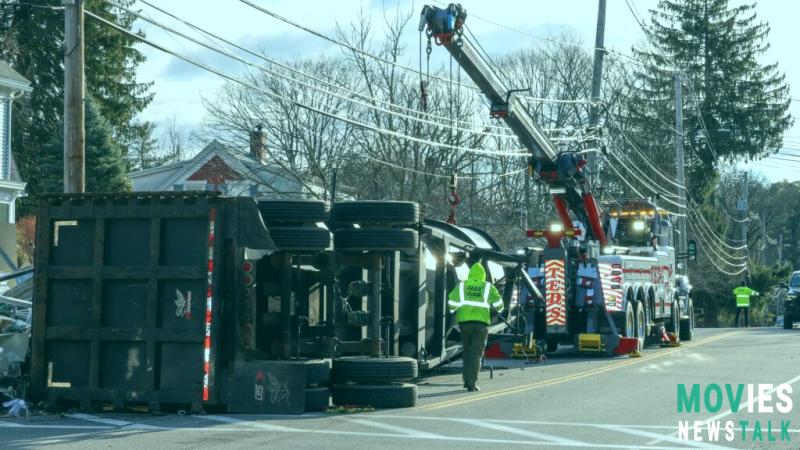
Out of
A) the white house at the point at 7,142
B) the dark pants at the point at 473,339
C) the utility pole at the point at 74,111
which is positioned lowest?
the dark pants at the point at 473,339

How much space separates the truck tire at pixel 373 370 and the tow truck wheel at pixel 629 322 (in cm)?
976

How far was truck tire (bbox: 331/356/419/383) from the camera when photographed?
13.2 metres

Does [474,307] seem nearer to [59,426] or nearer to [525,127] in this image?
[59,426]

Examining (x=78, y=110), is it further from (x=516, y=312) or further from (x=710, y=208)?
(x=710, y=208)

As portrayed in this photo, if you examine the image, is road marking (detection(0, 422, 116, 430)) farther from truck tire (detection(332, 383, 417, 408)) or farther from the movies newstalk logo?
the movies newstalk logo

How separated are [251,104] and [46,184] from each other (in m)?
8.57

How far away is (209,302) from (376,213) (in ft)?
7.78

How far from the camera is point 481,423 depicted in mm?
11797

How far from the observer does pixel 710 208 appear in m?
58.0

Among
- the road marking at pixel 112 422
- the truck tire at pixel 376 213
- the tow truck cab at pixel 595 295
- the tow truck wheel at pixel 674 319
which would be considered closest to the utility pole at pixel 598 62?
the tow truck wheel at pixel 674 319

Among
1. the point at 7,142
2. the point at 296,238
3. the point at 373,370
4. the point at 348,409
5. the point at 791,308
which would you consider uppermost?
the point at 7,142

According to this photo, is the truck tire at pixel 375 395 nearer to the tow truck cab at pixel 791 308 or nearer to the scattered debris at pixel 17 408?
the scattered debris at pixel 17 408

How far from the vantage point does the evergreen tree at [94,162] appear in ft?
143

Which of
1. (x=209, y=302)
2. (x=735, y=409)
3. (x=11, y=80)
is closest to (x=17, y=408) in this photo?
(x=209, y=302)
